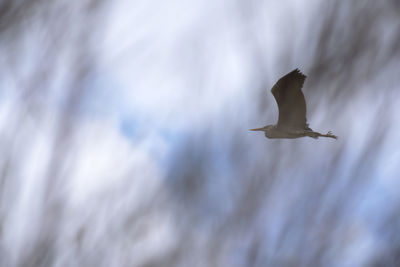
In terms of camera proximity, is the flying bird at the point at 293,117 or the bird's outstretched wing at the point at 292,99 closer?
the flying bird at the point at 293,117

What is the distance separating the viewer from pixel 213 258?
199 cm

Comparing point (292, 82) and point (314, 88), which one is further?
point (292, 82)

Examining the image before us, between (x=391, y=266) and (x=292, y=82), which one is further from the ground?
(x=292, y=82)

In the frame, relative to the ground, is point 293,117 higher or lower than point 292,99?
higher

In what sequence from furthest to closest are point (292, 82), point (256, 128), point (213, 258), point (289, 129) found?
point (292, 82)
point (289, 129)
point (256, 128)
point (213, 258)

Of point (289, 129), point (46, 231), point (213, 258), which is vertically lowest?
point (213, 258)

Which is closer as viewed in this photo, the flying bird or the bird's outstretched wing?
the flying bird

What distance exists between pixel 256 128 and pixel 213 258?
2.76 ft

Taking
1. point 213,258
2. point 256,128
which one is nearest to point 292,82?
point 256,128

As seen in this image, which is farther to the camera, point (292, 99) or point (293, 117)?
point (293, 117)

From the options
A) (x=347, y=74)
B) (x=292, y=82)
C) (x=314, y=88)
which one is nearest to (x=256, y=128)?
(x=314, y=88)

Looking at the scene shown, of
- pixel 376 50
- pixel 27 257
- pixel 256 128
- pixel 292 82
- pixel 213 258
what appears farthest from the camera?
pixel 292 82

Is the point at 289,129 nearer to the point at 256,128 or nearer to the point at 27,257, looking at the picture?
the point at 256,128

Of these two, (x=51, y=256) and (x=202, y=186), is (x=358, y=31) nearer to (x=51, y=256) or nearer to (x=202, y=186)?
(x=202, y=186)
